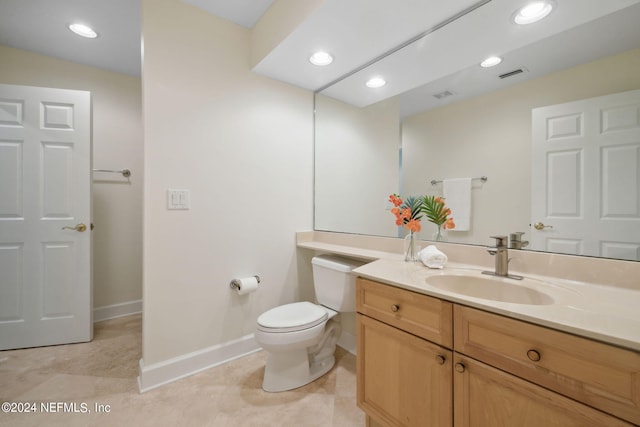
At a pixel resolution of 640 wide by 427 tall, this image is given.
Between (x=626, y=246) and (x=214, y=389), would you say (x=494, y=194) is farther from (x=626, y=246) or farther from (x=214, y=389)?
(x=214, y=389)

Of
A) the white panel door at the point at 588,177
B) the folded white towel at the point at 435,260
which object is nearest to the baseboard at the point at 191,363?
the folded white towel at the point at 435,260

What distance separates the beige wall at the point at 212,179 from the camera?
5.15 feet

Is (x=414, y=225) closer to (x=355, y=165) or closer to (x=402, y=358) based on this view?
(x=402, y=358)

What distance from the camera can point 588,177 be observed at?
1092 millimetres

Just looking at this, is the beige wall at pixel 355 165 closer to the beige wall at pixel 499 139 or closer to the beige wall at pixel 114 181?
the beige wall at pixel 499 139

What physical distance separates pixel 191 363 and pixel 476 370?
1666mm

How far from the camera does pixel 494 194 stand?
1340 mm

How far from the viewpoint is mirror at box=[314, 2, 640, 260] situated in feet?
3.55

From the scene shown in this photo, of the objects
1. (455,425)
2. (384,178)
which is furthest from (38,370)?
(384,178)

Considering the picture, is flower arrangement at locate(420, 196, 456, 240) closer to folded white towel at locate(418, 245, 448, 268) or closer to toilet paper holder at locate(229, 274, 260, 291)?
folded white towel at locate(418, 245, 448, 268)

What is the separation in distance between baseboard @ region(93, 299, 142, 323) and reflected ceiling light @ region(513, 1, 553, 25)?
3712 millimetres

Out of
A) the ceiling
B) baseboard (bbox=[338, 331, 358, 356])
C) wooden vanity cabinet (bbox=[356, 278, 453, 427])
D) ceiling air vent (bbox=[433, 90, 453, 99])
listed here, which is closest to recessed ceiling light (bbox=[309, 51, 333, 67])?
the ceiling

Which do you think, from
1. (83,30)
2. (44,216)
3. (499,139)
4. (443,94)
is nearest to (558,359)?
(499,139)

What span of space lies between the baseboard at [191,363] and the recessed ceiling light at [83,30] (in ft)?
7.98
